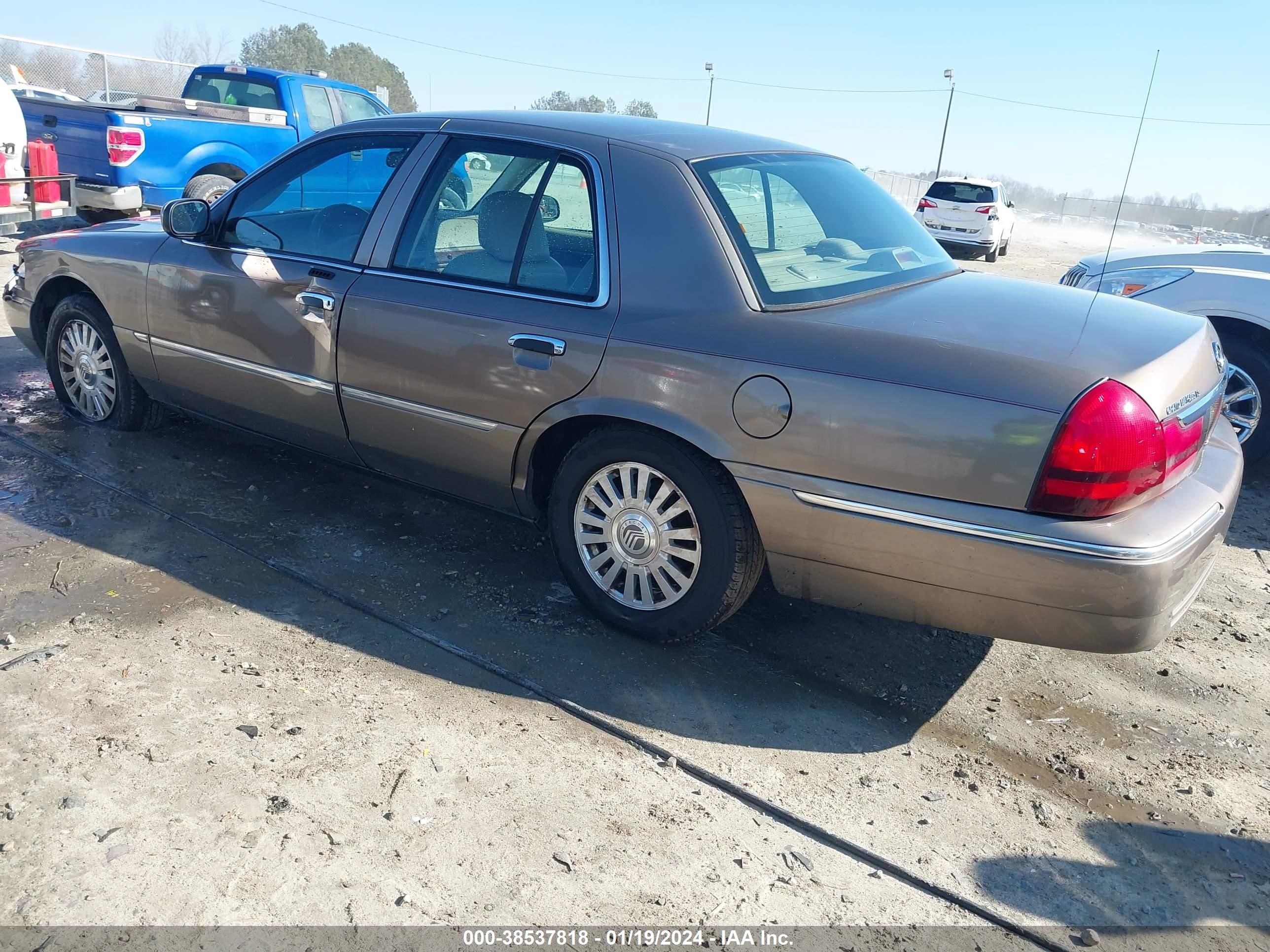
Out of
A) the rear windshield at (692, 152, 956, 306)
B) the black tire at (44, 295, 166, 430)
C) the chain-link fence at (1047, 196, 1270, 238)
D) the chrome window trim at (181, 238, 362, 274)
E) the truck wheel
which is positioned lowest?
the chain-link fence at (1047, 196, 1270, 238)

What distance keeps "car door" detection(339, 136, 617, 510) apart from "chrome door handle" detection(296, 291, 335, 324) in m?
0.09

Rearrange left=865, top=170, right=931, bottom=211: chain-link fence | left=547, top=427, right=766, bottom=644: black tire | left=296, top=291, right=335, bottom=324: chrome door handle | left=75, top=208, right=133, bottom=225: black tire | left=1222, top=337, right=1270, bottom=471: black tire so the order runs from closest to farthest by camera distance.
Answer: left=547, top=427, right=766, bottom=644: black tire → left=296, top=291, right=335, bottom=324: chrome door handle → left=1222, top=337, right=1270, bottom=471: black tire → left=75, top=208, right=133, bottom=225: black tire → left=865, top=170, right=931, bottom=211: chain-link fence

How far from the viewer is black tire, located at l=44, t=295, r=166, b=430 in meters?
4.94

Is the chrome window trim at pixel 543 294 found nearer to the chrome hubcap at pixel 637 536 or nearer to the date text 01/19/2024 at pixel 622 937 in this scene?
the chrome hubcap at pixel 637 536

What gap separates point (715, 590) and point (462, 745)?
0.94 meters

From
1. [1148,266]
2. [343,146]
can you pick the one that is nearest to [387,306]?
[343,146]

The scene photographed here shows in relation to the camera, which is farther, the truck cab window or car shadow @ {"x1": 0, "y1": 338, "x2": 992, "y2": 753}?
the truck cab window

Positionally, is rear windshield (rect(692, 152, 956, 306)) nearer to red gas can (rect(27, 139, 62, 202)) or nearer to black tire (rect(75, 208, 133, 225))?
black tire (rect(75, 208, 133, 225))

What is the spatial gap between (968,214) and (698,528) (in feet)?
64.2

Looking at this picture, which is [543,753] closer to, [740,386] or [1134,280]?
[740,386]

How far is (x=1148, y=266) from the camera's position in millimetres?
6191

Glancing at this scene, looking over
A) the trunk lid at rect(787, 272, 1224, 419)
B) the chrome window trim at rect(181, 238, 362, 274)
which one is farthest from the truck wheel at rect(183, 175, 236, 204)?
the trunk lid at rect(787, 272, 1224, 419)

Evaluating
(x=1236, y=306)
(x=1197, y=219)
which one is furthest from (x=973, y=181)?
(x=1197, y=219)

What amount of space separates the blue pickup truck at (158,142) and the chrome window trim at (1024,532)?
9.13 metres
